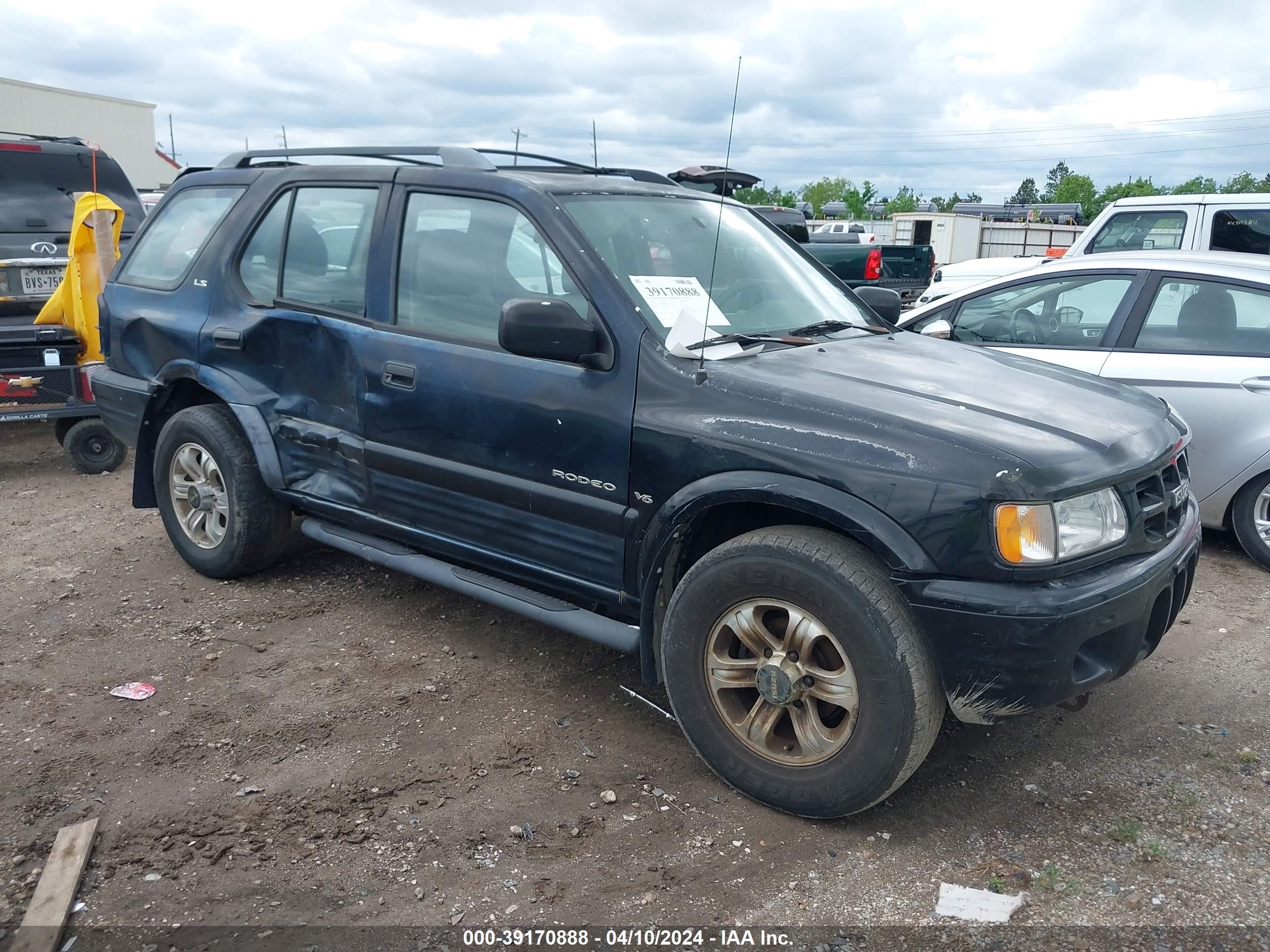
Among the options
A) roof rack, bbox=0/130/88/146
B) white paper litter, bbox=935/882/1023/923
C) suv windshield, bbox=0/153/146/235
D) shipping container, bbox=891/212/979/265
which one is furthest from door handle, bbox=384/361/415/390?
shipping container, bbox=891/212/979/265

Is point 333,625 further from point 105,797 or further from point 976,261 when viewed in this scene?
point 976,261

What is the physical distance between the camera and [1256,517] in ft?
16.9

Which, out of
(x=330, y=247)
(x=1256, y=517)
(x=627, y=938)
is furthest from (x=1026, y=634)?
(x=1256, y=517)

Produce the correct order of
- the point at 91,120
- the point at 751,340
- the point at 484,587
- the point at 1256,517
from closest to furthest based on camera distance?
the point at 751,340 < the point at 484,587 < the point at 1256,517 < the point at 91,120

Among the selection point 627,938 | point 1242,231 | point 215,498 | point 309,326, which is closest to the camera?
point 627,938

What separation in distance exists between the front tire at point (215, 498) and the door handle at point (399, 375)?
106cm

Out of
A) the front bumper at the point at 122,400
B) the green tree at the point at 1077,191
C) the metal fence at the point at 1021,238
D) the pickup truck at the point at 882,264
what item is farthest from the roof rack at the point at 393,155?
the green tree at the point at 1077,191

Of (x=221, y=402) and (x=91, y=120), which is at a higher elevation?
(x=91, y=120)

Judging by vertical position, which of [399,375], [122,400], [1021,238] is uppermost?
[1021,238]

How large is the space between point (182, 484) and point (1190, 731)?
171 inches

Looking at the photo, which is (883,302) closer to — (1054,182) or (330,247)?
(330,247)

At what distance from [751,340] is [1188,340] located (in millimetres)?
3130

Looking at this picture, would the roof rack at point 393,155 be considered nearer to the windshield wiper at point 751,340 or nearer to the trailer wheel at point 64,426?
the windshield wiper at point 751,340

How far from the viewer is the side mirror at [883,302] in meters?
4.59
